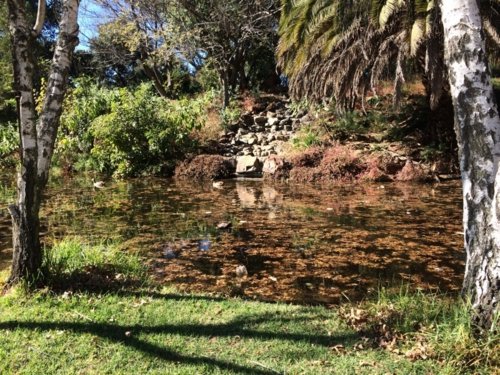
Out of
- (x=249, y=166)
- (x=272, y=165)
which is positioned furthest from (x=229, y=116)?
(x=272, y=165)

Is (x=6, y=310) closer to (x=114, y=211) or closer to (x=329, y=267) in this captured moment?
(x=329, y=267)

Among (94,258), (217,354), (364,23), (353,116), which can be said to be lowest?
(217,354)

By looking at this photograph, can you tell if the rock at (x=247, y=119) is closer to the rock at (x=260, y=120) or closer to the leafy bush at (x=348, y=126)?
the rock at (x=260, y=120)

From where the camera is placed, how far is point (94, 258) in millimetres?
6016

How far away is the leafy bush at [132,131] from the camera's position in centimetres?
1794

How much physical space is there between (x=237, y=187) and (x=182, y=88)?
57.9 ft

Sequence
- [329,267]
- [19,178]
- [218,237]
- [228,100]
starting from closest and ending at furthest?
[19,178] < [329,267] < [218,237] < [228,100]

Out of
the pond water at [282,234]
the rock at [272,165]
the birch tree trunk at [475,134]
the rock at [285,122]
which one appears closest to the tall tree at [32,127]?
the pond water at [282,234]

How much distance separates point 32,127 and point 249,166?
1249 cm

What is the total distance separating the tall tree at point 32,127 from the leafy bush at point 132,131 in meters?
13.0

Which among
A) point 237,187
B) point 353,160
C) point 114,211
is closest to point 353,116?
point 353,160

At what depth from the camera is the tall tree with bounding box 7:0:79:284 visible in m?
4.59

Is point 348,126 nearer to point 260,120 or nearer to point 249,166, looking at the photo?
point 249,166

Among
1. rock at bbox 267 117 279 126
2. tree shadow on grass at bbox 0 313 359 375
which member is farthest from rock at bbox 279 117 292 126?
tree shadow on grass at bbox 0 313 359 375
